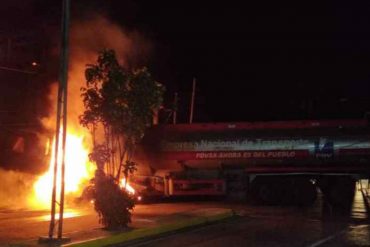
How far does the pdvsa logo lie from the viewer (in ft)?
70.7

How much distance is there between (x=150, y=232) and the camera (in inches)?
512

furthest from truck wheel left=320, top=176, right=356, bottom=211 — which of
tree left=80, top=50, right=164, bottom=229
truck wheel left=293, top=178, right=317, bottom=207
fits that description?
tree left=80, top=50, right=164, bottom=229

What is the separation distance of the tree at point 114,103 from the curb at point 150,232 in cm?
71

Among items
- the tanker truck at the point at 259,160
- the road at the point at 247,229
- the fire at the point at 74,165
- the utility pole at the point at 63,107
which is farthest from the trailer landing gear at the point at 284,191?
the utility pole at the point at 63,107

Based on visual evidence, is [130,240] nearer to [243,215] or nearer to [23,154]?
[243,215]

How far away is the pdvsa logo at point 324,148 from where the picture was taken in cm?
2155

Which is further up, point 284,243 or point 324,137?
point 324,137

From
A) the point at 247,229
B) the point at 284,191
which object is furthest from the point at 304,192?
the point at 247,229

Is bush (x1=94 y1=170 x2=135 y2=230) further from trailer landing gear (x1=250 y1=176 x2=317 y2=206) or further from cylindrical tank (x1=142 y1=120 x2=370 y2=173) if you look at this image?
trailer landing gear (x1=250 y1=176 x2=317 y2=206)

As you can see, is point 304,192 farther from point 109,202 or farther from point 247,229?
point 109,202

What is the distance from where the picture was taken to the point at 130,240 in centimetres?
1229

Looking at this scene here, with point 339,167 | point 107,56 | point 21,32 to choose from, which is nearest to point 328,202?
point 339,167

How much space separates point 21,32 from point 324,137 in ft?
46.1

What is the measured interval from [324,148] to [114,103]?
11032 millimetres
